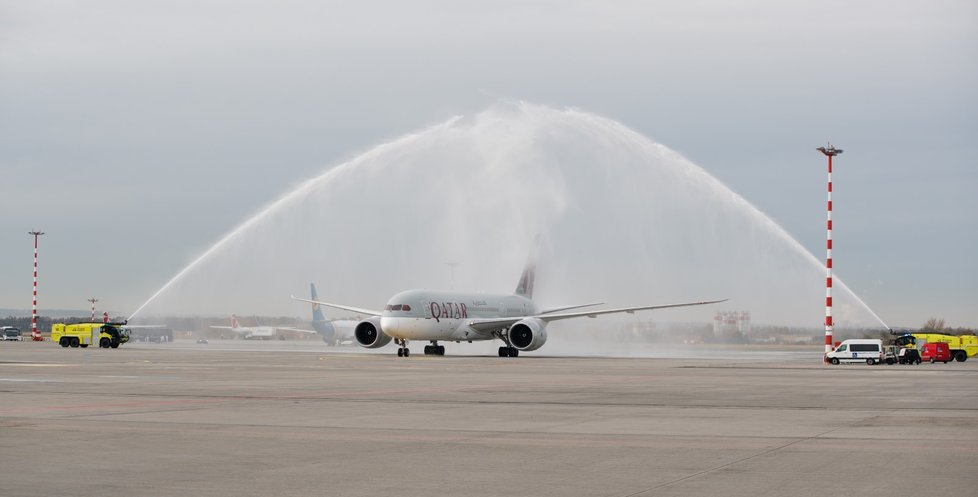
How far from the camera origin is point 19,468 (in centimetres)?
1471

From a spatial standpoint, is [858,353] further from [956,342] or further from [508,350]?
[508,350]

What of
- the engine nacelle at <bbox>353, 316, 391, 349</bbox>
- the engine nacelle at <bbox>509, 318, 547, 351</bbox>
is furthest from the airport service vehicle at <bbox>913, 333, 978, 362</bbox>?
the engine nacelle at <bbox>353, 316, 391, 349</bbox>

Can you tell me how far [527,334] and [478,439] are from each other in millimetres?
54106

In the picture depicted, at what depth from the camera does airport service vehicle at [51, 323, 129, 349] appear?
8881 centimetres

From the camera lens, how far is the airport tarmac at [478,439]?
13586mm

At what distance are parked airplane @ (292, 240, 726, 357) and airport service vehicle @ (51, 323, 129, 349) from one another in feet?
74.5

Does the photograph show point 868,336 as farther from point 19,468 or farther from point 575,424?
point 19,468

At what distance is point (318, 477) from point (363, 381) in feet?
75.3

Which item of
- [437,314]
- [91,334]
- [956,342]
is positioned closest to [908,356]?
[956,342]

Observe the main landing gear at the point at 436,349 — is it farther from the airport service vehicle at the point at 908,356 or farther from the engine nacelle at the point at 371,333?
the airport service vehicle at the point at 908,356

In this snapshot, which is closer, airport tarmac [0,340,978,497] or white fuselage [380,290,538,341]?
airport tarmac [0,340,978,497]

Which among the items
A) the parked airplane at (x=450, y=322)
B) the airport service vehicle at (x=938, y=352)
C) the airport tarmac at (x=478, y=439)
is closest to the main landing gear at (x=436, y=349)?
the parked airplane at (x=450, y=322)

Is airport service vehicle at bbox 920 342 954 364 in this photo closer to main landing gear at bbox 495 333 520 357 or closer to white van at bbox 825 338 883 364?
white van at bbox 825 338 883 364

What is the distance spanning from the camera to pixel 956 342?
81188mm
